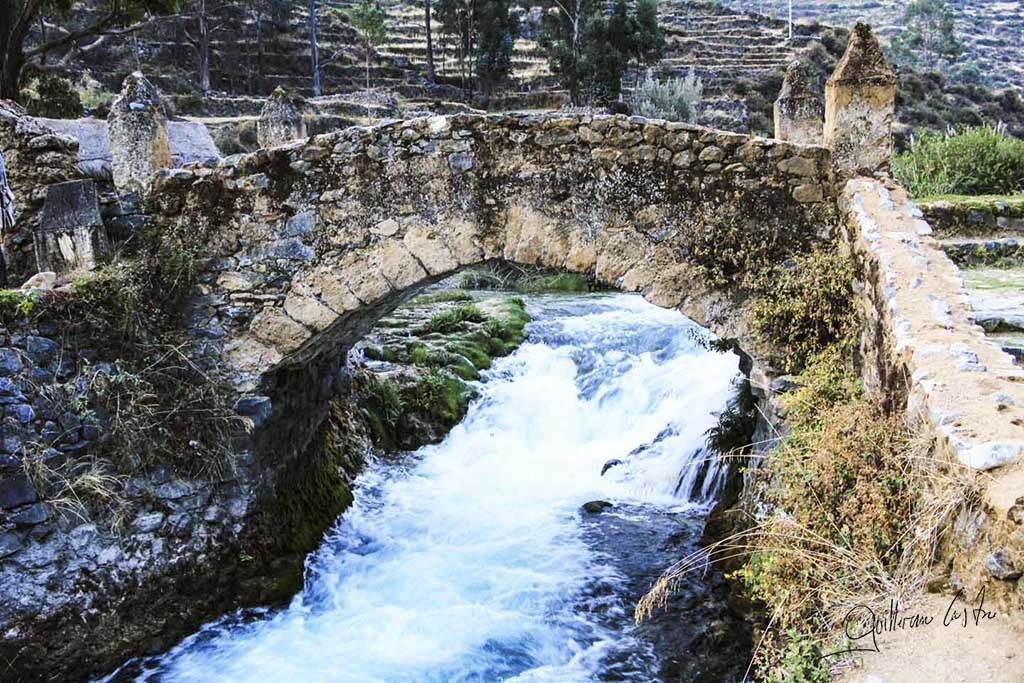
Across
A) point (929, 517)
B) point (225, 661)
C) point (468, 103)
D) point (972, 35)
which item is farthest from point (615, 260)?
point (972, 35)

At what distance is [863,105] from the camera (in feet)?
18.5

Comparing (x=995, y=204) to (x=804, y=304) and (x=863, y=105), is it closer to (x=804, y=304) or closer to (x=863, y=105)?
(x=863, y=105)

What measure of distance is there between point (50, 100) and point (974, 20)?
57018 millimetres

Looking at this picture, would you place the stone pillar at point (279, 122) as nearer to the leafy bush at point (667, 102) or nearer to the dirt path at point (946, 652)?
the dirt path at point (946, 652)

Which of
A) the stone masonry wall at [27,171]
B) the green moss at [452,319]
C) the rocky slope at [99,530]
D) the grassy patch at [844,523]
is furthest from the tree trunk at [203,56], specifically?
the grassy patch at [844,523]

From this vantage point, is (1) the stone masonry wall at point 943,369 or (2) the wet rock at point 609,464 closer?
(1) the stone masonry wall at point 943,369

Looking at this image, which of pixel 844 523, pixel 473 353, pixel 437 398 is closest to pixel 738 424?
pixel 844 523

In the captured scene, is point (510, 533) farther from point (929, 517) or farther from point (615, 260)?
point (929, 517)

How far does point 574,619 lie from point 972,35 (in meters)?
59.2

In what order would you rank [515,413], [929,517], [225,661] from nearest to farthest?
[929,517] → [225,661] → [515,413]

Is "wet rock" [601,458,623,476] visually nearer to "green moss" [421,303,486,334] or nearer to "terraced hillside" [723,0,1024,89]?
"green moss" [421,303,486,334]

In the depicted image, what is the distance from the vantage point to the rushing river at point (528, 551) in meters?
5.79

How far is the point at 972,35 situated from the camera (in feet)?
175

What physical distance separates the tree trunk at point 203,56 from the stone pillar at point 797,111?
27.3 meters
